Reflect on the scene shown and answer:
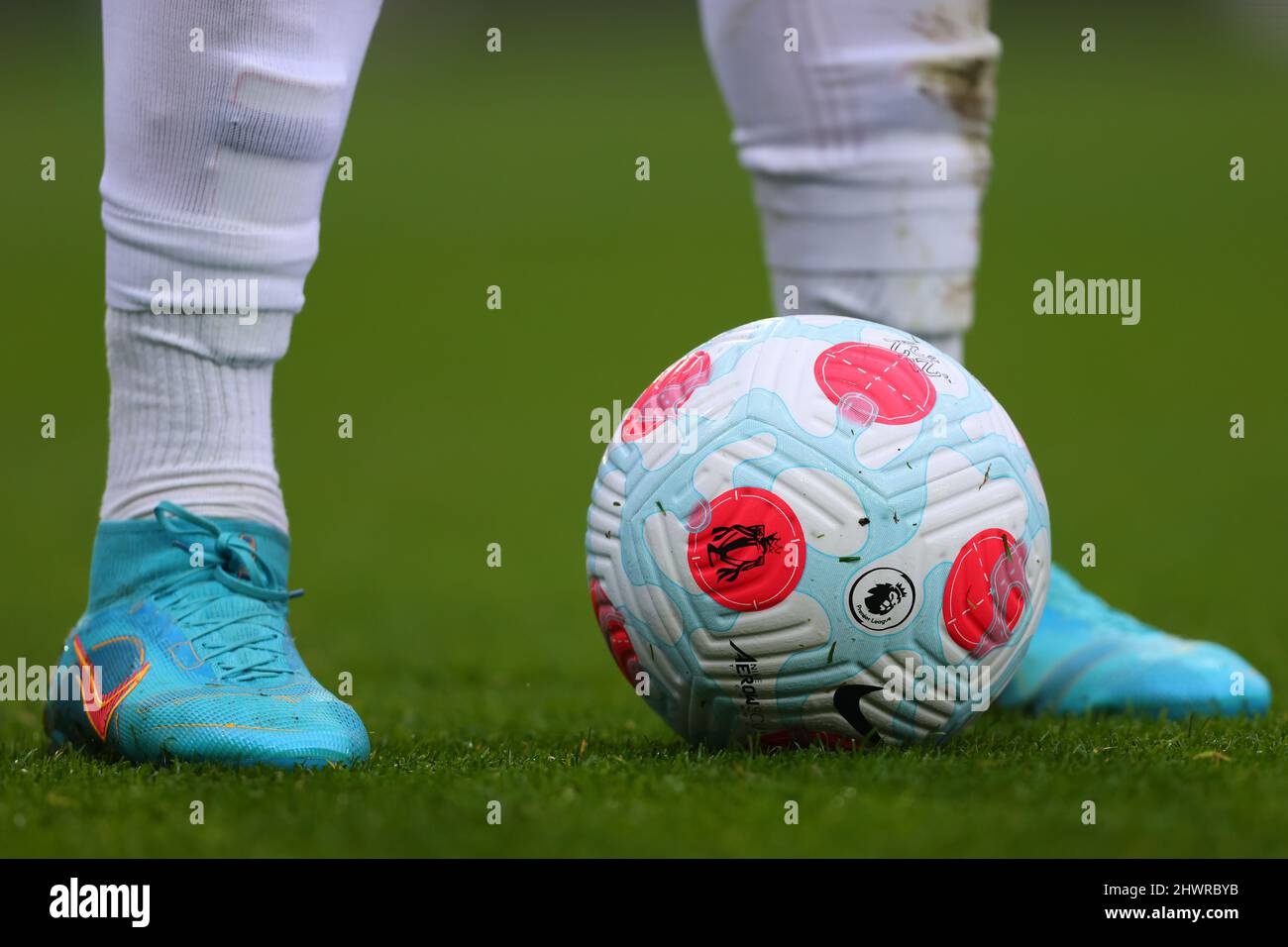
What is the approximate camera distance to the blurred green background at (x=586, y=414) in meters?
1.94

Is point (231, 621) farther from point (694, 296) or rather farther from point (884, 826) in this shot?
point (694, 296)

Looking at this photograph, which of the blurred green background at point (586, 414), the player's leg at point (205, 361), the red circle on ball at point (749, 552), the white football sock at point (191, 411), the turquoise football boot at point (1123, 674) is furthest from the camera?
the turquoise football boot at point (1123, 674)

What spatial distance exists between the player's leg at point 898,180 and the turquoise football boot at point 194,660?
3.54ft

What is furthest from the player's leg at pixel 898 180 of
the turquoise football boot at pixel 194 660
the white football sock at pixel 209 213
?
the turquoise football boot at pixel 194 660

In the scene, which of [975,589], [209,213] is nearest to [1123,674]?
[975,589]

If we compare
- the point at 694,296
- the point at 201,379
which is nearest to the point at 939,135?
the point at 201,379

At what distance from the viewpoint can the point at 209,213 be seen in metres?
2.35

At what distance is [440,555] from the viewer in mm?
5422

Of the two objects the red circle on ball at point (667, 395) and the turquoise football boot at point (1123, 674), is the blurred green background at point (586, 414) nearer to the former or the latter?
the turquoise football boot at point (1123, 674)

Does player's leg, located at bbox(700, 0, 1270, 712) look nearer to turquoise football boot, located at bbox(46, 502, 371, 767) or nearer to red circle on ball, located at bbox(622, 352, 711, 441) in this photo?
red circle on ball, located at bbox(622, 352, 711, 441)

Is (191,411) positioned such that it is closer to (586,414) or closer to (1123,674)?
(1123,674)

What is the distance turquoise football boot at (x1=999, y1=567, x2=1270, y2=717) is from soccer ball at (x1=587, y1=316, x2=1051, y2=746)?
59 cm

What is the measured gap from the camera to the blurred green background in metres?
1.94

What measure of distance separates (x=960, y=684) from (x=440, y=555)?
336 cm
